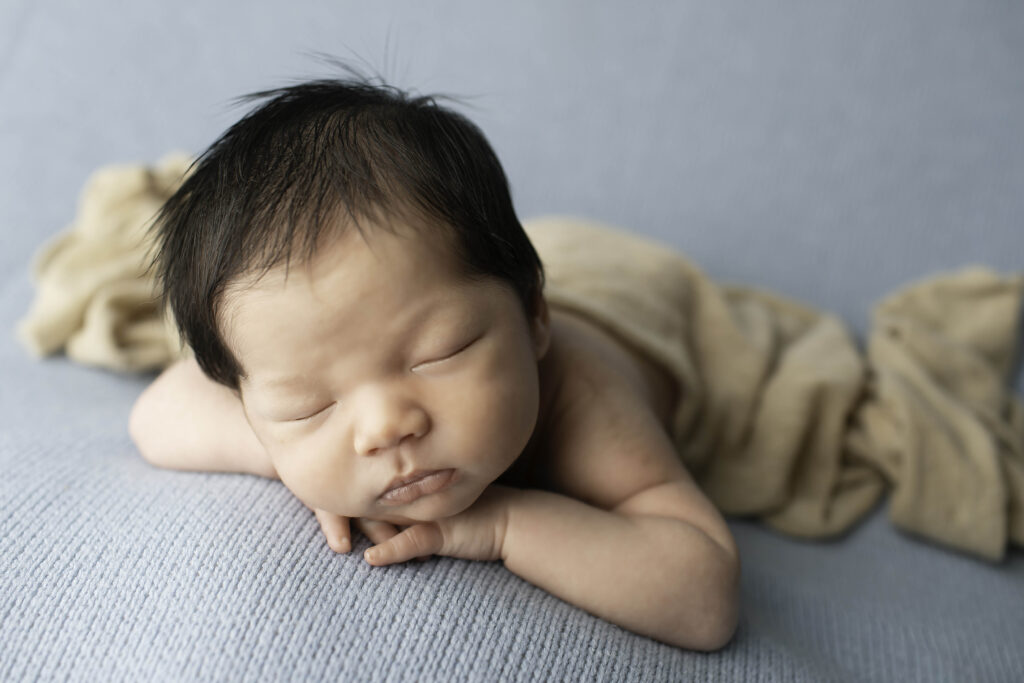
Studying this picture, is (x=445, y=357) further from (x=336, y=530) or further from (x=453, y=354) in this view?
(x=336, y=530)

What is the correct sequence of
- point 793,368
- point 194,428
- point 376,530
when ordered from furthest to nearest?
point 793,368
point 194,428
point 376,530

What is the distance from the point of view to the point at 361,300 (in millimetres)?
612

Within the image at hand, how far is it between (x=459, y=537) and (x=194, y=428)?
0.99 ft

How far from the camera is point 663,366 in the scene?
3.45ft

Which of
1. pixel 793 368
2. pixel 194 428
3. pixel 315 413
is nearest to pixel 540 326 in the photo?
pixel 315 413

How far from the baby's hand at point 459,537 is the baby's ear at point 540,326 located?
5.3 inches

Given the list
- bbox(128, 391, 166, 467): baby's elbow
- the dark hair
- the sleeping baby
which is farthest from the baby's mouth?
bbox(128, 391, 166, 467): baby's elbow

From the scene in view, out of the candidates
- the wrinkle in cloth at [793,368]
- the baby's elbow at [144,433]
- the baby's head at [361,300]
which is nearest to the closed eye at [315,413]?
the baby's head at [361,300]

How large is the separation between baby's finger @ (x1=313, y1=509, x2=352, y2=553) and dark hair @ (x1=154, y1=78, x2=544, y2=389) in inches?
5.3

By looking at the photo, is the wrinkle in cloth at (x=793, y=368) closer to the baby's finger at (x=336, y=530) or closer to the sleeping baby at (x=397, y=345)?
the sleeping baby at (x=397, y=345)

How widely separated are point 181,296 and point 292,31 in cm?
99

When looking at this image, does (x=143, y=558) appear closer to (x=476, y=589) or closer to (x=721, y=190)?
(x=476, y=589)

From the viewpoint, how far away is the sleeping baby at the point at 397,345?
2.04ft

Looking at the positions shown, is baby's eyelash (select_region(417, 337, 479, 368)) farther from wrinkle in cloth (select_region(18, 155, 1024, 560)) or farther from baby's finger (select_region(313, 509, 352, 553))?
wrinkle in cloth (select_region(18, 155, 1024, 560))
